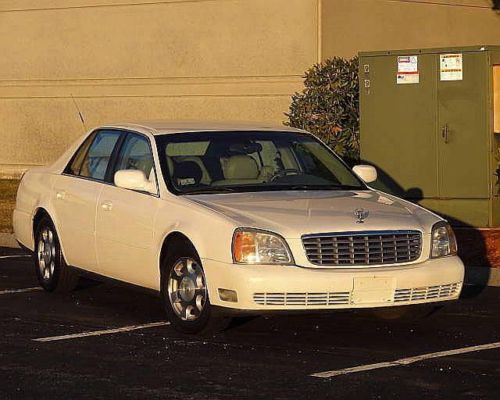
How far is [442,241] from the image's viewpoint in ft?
34.2

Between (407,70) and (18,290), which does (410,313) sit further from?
(407,70)

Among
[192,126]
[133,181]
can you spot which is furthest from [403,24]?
[133,181]

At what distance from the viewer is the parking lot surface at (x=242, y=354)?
8.34 m

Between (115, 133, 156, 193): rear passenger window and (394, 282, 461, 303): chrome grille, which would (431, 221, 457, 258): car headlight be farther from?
(115, 133, 156, 193): rear passenger window

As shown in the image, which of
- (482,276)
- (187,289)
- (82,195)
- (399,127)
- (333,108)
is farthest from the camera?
(333,108)

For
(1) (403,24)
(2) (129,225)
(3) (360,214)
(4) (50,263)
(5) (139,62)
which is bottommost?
(4) (50,263)

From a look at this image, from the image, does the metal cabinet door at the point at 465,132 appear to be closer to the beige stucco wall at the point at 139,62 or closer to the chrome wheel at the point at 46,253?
the beige stucco wall at the point at 139,62

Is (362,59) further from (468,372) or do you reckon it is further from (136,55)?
(468,372)

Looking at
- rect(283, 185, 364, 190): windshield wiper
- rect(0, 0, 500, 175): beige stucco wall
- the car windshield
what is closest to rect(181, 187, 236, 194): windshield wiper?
the car windshield

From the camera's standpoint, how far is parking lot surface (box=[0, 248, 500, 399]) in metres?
8.34

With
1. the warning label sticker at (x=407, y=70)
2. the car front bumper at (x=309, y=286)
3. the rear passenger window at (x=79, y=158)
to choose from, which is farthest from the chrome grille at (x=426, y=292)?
the warning label sticker at (x=407, y=70)

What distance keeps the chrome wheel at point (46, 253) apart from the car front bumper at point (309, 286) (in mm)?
2771

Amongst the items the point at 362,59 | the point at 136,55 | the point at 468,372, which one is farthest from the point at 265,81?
the point at 468,372

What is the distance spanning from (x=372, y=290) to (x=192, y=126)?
2569mm
